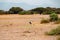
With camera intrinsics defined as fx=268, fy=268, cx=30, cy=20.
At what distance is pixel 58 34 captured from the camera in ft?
59.7

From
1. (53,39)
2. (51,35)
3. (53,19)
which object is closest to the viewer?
(53,39)

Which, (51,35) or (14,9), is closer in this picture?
(51,35)

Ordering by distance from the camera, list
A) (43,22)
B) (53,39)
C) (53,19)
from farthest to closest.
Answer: (53,19) → (43,22) → (53,39)

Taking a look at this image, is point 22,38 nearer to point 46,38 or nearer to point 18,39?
point 18,39

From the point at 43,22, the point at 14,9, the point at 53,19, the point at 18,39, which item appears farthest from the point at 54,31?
the point at 14,9

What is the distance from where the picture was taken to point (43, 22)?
2795 centimetres

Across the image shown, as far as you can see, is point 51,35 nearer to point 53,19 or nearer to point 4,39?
point 4,39

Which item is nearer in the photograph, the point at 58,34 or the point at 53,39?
the point at 53,39

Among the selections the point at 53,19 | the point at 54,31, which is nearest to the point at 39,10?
the point at 53,19

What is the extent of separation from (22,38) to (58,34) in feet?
9.04

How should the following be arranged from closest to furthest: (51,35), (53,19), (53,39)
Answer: (53,39) → (51,35) → (53,19)

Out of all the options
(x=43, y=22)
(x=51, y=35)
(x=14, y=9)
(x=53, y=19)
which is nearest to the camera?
(x=51, y=35)

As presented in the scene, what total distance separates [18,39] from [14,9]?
42058 mm

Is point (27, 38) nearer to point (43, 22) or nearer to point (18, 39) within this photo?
point (18, 39)
